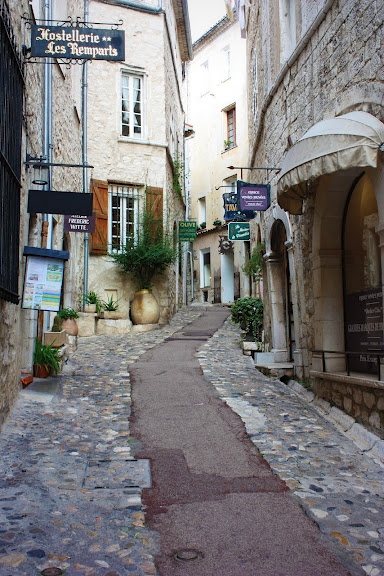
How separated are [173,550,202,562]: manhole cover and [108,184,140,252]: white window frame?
1228 centimetres

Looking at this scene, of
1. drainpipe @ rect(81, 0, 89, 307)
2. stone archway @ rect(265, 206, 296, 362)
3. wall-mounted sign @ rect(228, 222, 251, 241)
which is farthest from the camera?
wall-mounted sign @ rect(228, 222, 251, 241)

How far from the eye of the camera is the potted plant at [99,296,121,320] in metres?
13.8

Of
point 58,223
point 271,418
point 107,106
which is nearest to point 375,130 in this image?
point 271,418

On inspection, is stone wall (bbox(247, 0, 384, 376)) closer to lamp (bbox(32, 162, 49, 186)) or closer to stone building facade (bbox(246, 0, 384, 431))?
stone building facade (bbox(246, 0, 384, 431))

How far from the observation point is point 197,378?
Result: 26.5ft

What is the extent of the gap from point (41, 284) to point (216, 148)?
21.2 metres

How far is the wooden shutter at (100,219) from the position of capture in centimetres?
1456

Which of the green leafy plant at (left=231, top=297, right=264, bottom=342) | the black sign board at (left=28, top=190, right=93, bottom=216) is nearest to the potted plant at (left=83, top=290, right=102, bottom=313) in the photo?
the green leafy plant at (left=231, top=297, right=264, bottom=342)

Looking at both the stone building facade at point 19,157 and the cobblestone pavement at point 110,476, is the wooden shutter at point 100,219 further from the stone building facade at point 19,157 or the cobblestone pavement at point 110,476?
the cobblestone pavement at point 110,476

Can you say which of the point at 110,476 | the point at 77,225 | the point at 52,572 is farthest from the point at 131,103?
the point at 52,572

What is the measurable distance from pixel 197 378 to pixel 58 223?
4.09 meters

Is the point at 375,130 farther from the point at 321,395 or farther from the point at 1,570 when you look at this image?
the point at 1,570

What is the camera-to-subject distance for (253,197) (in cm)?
912

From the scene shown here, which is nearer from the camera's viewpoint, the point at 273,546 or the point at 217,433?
the point at 273,546
